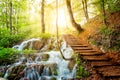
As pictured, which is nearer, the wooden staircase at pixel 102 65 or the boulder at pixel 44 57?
the wooden staircase at pixel 102 65

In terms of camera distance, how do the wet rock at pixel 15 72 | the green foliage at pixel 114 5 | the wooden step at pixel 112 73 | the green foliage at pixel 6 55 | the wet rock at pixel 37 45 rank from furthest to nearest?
1. the wet rock at pixel 37 45
2. the green foliage at pixel 6 55
3. the green foliage at pixel 114 5
4. the wet rock at pixel 15 72
5. the wooden step at pixel 112 73

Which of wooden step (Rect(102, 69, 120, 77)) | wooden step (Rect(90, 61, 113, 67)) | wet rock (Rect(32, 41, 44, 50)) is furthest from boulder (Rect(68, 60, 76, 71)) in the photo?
wet rock (Rect(32, 41, 44, 50))

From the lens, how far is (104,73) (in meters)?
6.80

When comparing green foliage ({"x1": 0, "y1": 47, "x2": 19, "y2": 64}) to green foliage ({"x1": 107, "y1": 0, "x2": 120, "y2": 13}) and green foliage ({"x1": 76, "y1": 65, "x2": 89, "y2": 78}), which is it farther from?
green foliage ({"x1": 107, "y1": 0, "x2": 120, "y2": 13})

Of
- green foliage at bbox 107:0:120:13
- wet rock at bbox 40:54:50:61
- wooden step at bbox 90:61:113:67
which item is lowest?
wet rock at bbox 40:54:50:61

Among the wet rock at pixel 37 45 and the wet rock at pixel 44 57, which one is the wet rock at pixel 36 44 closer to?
the wet rock at pixel 37 45

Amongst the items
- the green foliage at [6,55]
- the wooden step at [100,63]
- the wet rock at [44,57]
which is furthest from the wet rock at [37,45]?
the wooden step at [100,63]

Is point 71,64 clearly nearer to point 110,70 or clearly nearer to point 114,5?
point 110,70

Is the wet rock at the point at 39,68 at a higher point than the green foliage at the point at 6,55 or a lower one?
lower

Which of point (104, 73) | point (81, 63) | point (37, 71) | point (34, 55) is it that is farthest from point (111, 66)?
point (34, 55)

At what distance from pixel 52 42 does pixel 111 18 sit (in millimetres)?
6567

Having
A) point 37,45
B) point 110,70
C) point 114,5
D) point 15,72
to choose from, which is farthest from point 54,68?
point 37,45

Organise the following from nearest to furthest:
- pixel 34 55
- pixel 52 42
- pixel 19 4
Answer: pixel 34 55 < pixel 52 42 < pixel 19 4

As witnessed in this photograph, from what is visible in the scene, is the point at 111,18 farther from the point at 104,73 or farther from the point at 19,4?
the point at 19,4
